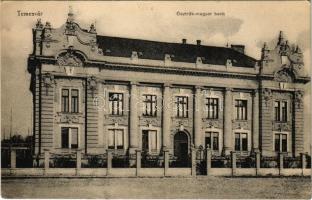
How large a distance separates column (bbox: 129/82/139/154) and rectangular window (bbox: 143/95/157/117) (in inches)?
5.6

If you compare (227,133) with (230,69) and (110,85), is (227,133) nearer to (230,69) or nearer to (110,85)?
(230,69)

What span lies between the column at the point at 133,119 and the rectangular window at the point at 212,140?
3.71ft

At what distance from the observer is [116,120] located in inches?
371

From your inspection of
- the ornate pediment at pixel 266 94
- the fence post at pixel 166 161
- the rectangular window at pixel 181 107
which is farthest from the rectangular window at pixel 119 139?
the ornate pediment at pixel 266 94

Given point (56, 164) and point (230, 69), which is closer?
point (56, 164)

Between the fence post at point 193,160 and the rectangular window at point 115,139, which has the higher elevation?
the rectangular window at point 115,139

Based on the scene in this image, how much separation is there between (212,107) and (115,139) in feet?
5.06

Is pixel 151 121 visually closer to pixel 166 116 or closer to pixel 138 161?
pixel 166 116

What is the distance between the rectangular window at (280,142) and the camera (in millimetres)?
9304

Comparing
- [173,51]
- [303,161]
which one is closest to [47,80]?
[173,51]

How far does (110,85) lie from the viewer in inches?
373

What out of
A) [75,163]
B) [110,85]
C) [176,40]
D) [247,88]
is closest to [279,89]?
[247,88]

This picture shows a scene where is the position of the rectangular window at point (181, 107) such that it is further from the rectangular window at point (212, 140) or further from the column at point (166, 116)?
the rectangular window at point (212, 140)

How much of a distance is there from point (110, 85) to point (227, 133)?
2.03m
